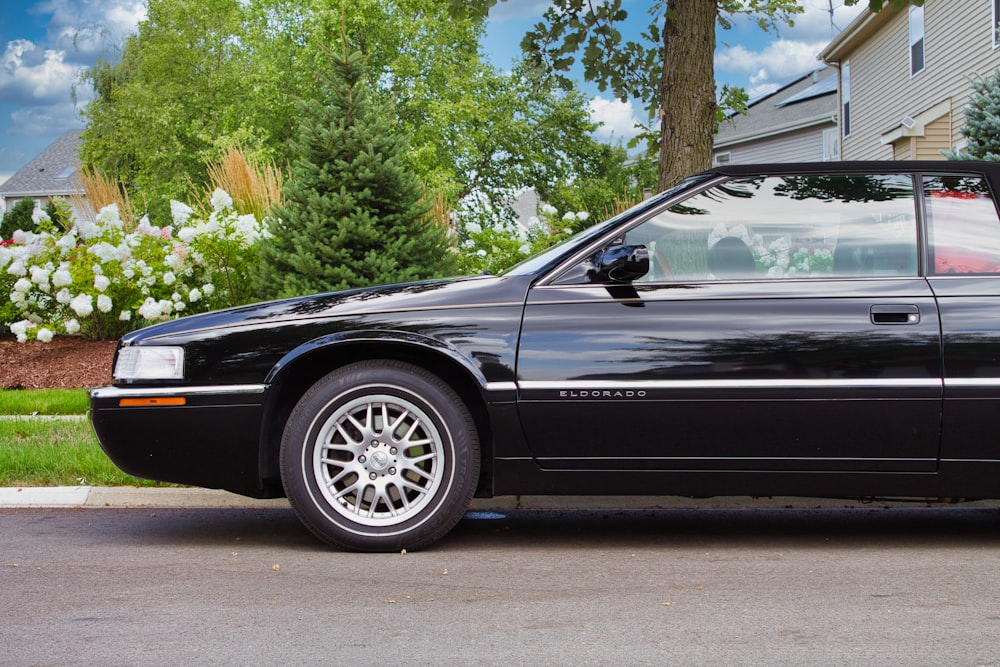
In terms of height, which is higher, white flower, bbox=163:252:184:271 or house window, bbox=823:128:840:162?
house window, bbox=823:128:840:162

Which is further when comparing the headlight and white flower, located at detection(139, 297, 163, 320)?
white flower, located at detection(139, 297, 163, 320)

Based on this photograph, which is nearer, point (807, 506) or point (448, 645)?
point (448, 645)

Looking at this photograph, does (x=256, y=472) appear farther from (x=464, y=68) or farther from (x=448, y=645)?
(x=464, y=68)

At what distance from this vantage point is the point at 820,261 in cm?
499

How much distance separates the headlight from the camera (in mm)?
4977

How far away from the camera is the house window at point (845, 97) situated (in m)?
29.0

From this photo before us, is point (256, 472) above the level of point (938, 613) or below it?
above

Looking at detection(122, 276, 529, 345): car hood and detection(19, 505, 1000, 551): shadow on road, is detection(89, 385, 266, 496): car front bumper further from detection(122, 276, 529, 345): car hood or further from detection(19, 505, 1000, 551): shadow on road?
detection(19, 505, 1000, 551): shadow on road

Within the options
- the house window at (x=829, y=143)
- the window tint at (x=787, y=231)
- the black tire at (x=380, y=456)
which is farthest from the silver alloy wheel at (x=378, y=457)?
the house window at (x=829, y=143)

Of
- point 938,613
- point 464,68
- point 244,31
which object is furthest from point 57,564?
point 244,31

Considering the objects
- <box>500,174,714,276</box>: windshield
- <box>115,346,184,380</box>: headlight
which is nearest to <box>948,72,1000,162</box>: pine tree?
<box>500,174,714,276</box>: windshield

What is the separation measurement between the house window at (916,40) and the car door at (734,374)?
1982cm

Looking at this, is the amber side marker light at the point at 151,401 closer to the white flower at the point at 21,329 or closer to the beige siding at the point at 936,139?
the white flower at the point at 21,329

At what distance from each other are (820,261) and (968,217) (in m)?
0.70
